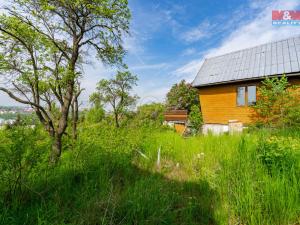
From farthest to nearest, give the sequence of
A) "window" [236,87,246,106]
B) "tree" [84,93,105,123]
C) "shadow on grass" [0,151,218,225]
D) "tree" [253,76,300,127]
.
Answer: "tree" [84,93,105,123], "window" [236,87,246,106], "tree" [253,76,300,127], "shadow on grass" [0,151,218,225]

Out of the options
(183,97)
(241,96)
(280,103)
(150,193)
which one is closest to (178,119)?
(183,97)

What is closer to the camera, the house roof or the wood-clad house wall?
the house roof

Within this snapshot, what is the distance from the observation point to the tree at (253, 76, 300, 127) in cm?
820

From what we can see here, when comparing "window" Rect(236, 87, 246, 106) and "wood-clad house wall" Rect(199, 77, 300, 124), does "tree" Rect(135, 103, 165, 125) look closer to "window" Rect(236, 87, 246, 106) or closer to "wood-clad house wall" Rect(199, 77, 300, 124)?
"wood-clad house wall" Rect(199, 77, 300, 124)

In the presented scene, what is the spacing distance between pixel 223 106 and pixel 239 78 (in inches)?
89.6

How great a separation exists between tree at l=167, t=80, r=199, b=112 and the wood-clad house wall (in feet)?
26.2

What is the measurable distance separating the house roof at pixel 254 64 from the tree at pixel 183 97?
7.88 metres

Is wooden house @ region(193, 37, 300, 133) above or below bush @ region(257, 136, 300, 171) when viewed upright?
above

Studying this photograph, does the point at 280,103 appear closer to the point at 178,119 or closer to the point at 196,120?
the point at 196,120

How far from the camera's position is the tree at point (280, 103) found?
820 centimetres

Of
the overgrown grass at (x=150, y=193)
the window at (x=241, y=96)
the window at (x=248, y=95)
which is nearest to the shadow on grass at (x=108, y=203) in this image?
the overgrown grass at (x=150, y=193)

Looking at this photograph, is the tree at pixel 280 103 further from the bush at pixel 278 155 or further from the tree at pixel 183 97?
the tree at pixel 183 97

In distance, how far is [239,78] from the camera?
429 inches

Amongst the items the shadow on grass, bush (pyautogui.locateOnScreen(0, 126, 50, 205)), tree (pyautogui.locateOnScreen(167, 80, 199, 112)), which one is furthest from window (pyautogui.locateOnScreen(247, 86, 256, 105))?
bush (pyautogui.locateOnScreen(0, 126, 50, 205))
